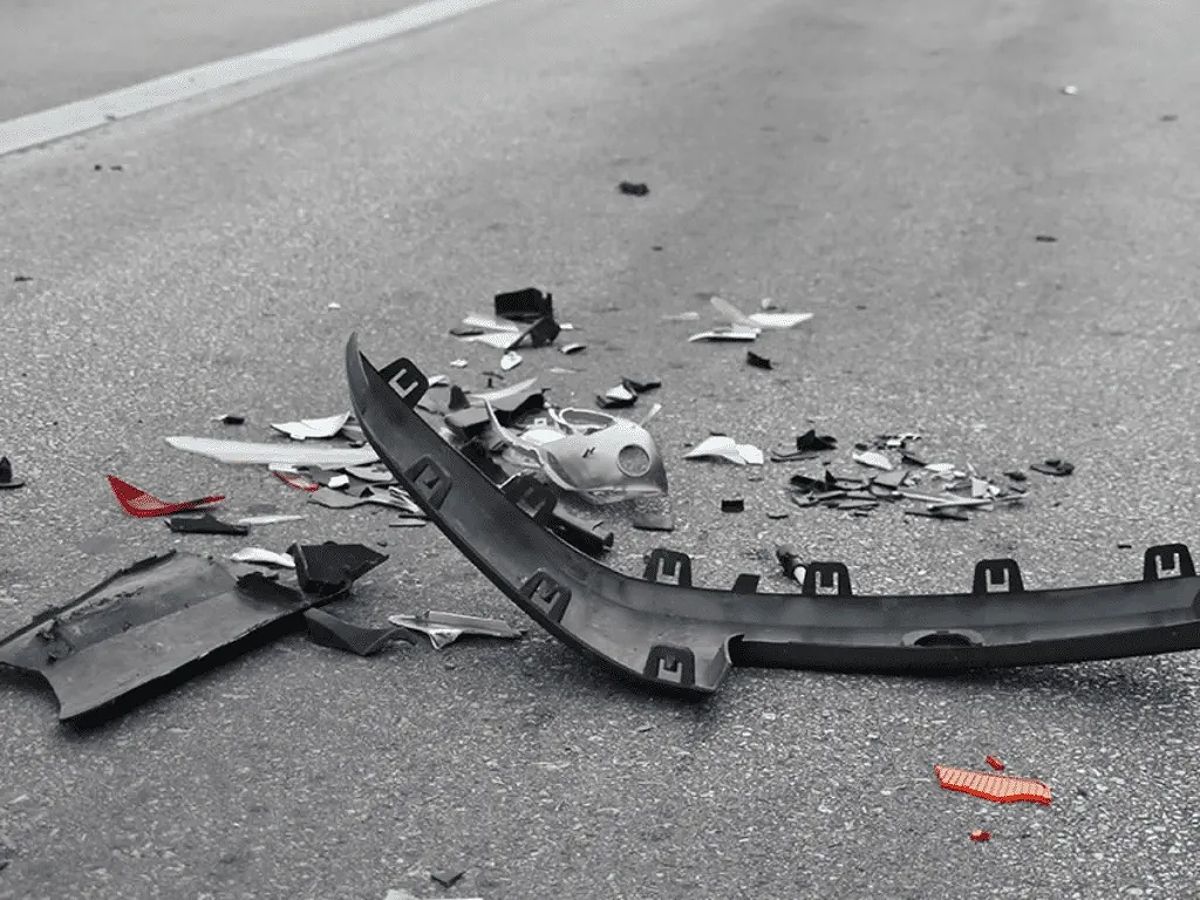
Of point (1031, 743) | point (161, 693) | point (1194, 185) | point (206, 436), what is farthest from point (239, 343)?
point (1194, 185)

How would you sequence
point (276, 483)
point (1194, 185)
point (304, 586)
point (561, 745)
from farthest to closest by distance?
point (1194, 185) < point (276, 483) < point (304, 586) < point (561, 745)

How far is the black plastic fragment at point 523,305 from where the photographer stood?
18.9 ft

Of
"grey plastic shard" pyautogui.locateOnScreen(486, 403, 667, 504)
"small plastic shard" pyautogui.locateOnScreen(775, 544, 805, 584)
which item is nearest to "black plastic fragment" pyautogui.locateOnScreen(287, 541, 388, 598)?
"grey plastic shard" pyautogui.locateOnScreen(486, 403, 667, 504)

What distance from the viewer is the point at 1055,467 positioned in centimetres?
452

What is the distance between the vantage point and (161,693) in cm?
319

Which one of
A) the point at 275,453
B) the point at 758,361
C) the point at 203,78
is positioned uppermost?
the point at 275,453

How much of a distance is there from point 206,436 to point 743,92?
6.03 meters

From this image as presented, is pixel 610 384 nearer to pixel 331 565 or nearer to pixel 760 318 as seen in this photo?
pixel 760 318

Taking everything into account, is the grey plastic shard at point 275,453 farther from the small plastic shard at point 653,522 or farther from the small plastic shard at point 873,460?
the small plastic shard at point 873,460

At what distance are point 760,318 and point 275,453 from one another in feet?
6.60

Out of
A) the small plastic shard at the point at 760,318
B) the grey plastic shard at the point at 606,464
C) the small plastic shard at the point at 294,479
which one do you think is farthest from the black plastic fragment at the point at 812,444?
the small plastic shard at the point at 294,479

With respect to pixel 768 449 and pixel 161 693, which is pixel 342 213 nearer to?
pixel 768 449

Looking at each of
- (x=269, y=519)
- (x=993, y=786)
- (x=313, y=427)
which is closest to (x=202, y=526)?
(x=269, y=519)

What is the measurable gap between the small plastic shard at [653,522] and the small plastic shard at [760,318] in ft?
5.55
